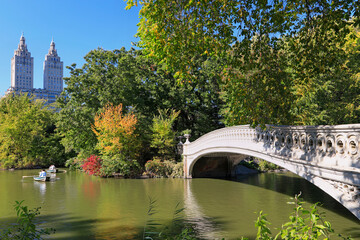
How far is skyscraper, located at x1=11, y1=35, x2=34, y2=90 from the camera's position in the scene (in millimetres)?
137625

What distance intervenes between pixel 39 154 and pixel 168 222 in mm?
27374

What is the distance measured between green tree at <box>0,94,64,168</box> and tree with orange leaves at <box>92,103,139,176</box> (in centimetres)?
1264

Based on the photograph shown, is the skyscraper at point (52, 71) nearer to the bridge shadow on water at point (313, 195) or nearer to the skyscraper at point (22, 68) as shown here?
the skyscraper at point (22, 68)

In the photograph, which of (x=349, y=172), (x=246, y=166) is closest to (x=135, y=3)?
(x=349, y=172)

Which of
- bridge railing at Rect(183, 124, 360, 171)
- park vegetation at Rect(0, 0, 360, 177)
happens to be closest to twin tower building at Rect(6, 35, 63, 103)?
park vegetation at Rect(0, 0, 360, 177)

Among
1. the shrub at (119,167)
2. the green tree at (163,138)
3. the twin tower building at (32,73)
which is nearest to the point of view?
the shrub at (119,167)

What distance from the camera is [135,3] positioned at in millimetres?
7457

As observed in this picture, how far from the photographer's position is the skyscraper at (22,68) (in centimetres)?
13762

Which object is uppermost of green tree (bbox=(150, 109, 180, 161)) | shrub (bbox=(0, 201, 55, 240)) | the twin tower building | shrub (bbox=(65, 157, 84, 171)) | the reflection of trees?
the twin tower building

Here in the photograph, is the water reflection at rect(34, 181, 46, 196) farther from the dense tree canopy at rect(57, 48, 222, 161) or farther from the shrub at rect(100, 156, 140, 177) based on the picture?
the dense tree canopy at rect(57, 48, 222, 161)

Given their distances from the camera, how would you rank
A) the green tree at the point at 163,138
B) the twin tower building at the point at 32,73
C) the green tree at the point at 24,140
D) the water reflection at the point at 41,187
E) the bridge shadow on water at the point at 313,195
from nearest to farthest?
1. the bridge shadow on water at the point at 313,195
2. the water reflection at the point at 41,187
3. the green tree at the point at 163,138
4. the green tree at the point at 24,140
5. the twin tower building at the point at 32,73

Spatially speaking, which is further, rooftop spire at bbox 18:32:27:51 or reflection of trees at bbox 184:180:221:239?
rooftop spire at bbox 18:32:27:51

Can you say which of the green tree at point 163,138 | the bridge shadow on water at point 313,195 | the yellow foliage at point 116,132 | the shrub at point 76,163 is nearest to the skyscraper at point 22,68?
the shrub at point 76,163

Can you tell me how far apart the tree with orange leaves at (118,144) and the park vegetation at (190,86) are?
3.3 inches
